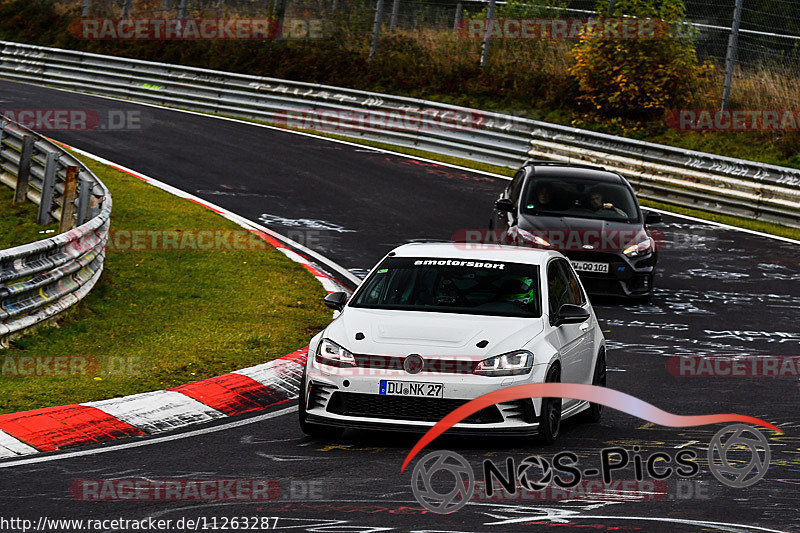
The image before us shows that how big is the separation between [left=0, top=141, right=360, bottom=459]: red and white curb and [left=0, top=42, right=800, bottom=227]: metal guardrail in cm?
1393

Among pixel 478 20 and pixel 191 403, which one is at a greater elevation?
pixel 478 20

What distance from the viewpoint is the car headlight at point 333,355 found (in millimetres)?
8547

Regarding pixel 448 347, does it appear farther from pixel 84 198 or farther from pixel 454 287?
pixel 84 198

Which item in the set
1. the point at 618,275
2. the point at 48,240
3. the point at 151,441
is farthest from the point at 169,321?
the point at 618,275

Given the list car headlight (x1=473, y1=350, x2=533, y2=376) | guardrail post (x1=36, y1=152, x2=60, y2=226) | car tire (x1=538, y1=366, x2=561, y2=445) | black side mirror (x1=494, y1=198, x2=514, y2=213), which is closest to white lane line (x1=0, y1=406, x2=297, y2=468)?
car headlight (x1=473, y1=350, x2=533, y2=376)

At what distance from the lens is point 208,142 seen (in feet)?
88.1

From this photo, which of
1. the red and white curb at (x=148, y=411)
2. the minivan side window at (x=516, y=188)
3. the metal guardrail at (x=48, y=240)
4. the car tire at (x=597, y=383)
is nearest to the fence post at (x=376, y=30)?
the metal guardrail at (x=48, y=240)

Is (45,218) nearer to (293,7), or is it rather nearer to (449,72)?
(449,72)

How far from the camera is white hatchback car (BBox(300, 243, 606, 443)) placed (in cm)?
831

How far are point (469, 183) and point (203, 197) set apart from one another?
5.88 meters

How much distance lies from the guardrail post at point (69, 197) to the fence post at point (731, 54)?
52.1ft

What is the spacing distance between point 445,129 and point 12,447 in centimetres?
2041

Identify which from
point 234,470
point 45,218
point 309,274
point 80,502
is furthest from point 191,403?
point 45,218

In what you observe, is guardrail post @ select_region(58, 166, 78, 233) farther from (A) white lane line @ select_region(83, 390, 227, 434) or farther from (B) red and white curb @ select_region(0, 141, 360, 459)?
(A) white lane line @ select_region(83, 390, 227, 434)
